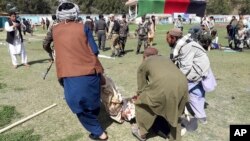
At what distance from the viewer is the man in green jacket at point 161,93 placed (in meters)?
4.86

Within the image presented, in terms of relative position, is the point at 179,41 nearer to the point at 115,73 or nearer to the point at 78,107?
the point at 78,107

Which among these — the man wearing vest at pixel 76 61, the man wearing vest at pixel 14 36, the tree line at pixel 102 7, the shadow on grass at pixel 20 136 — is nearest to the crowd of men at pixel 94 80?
the man wearing vest at pixel 76 61

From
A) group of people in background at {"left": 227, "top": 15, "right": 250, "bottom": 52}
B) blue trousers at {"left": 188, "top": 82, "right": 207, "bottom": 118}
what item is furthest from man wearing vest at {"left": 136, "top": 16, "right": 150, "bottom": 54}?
blue trousers at {"left": 188, "top": 82, "right": 207, "bottom": 118}

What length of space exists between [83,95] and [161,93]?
3.49 ft

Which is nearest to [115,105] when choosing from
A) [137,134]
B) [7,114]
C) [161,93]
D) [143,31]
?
[137,134]

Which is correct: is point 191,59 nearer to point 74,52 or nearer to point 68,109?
point 74,52

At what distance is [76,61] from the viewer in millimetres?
4832

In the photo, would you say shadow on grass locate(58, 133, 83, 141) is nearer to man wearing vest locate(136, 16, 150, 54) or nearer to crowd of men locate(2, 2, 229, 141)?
crowd of men locate(2, 2, 229, 141)

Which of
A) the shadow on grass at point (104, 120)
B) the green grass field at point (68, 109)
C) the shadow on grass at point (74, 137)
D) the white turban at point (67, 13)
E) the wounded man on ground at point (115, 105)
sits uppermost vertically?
the white turban at point (67, 13)

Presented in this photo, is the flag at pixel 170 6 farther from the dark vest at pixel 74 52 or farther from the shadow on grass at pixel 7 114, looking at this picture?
the dark vest at pixel 74 52

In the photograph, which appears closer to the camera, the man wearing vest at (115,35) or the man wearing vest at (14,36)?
the man wearing vest at (14,36)

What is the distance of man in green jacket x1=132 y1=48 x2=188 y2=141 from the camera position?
4.86 metres

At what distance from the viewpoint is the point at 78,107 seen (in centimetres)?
495

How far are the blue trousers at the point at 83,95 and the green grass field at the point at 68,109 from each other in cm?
62
